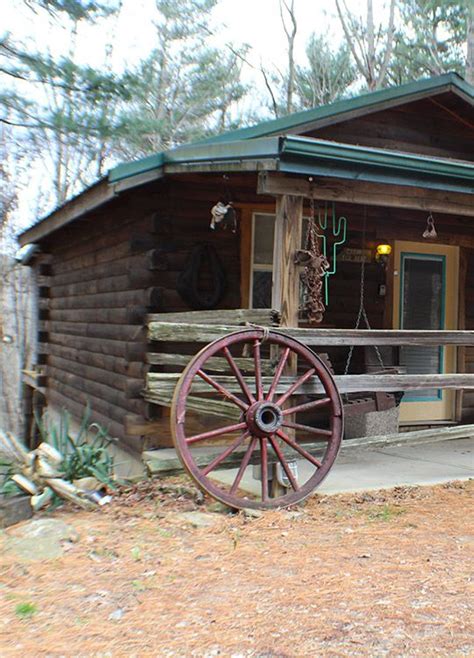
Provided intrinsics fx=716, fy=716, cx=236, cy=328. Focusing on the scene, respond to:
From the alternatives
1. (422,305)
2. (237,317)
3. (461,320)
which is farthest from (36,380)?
(237,317)

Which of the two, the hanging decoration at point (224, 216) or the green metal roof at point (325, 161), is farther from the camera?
the hanging decoration at point (224, 216)

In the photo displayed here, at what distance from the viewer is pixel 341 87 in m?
23.5

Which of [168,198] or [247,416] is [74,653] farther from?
[168,198]

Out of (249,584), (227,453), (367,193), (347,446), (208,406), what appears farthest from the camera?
(367,193)

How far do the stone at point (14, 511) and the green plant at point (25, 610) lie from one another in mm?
1377

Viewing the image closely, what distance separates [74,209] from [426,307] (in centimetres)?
456

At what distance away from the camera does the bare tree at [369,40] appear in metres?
18.7

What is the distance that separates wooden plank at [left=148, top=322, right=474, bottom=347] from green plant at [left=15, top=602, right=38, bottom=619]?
2.64 m

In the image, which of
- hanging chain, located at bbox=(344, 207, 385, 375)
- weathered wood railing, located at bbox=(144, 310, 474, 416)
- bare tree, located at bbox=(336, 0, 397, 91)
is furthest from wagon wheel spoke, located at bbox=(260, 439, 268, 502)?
bare tree, located at bbox=(336, 0, 397, 91)

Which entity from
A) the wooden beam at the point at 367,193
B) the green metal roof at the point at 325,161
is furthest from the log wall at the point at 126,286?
the wooden beam at the point at 367,193

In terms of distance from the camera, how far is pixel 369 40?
62.0 feet

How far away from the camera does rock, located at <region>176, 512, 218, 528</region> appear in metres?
4.88

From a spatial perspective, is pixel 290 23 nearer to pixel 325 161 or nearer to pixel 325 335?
pixel 325 161

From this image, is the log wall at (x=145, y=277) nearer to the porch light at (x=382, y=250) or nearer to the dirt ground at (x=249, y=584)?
the porch light at (x=382, y=250)
